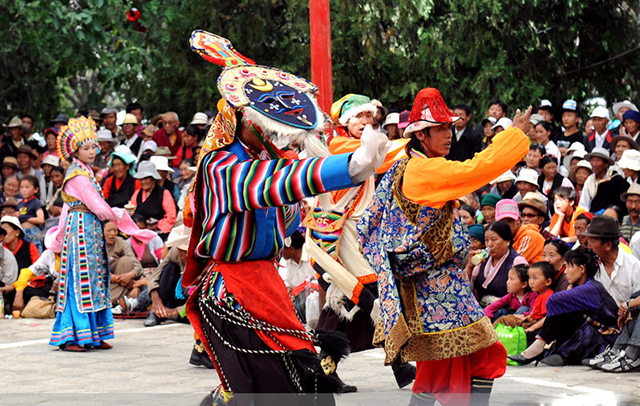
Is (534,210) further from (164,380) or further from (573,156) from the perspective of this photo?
(164,380)

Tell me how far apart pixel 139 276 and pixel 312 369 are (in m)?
7.66

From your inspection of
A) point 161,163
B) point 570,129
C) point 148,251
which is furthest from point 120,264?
point 570,129

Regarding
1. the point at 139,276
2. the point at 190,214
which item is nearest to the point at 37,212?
the point at 139,276

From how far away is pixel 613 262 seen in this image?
7.88 metres

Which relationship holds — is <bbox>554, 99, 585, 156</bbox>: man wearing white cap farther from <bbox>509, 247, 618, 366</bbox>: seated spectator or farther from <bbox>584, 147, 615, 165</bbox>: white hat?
<bbox>509, 247, 618, 366</bbox>: seated spectator

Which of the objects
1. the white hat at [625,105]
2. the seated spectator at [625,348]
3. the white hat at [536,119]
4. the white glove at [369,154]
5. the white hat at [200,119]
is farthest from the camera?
the white hat at [200,119]

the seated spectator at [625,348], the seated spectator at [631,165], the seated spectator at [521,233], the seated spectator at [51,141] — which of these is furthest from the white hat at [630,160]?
the seated spectator at [51,141]

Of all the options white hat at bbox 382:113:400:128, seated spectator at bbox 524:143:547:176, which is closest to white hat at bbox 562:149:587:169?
seated spectator at bbox 524:143:547:176

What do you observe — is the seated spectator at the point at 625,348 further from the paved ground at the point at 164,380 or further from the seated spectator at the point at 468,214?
the seated spectator at the point at 468,214

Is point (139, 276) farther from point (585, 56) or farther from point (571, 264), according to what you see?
point (585, 56)

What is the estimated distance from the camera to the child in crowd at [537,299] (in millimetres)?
8242

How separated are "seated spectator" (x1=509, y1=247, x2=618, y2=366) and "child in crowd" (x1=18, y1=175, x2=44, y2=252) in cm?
751

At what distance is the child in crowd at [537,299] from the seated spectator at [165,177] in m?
5.79

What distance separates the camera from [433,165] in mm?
4883
